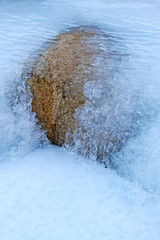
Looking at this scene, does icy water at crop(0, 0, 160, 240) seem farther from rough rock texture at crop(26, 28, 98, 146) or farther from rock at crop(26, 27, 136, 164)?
rough rock texture at crop(26, 28, 98, 146)

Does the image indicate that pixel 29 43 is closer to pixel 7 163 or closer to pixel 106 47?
pixel 106 47

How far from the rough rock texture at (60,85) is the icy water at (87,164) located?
142 millimetres

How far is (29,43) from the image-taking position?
3799mm

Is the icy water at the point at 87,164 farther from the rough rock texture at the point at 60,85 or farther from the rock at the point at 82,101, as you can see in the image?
the rough rock texture at the point at 60,85

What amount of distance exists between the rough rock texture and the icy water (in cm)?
14

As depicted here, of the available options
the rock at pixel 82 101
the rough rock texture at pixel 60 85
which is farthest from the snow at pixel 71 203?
the rough rock texture at pixel 60 85

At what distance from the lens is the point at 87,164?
2803 millimetres

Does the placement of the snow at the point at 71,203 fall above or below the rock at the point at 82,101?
below

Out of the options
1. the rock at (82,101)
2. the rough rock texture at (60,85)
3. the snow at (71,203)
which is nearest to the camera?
the snow at (71,203)

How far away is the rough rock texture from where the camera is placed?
2.92 metres

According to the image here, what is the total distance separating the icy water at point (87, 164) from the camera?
7.12ft

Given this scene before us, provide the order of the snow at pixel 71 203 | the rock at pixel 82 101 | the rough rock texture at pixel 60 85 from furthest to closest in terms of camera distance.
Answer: the rough rock texture at pixel 60 85, the rock at pixel 82 101, the snow at pixel 71 203

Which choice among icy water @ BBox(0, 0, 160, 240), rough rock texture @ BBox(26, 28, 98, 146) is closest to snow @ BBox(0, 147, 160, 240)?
icy water @ BBox(0, 0, 160, 240)

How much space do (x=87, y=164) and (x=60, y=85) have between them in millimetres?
940
